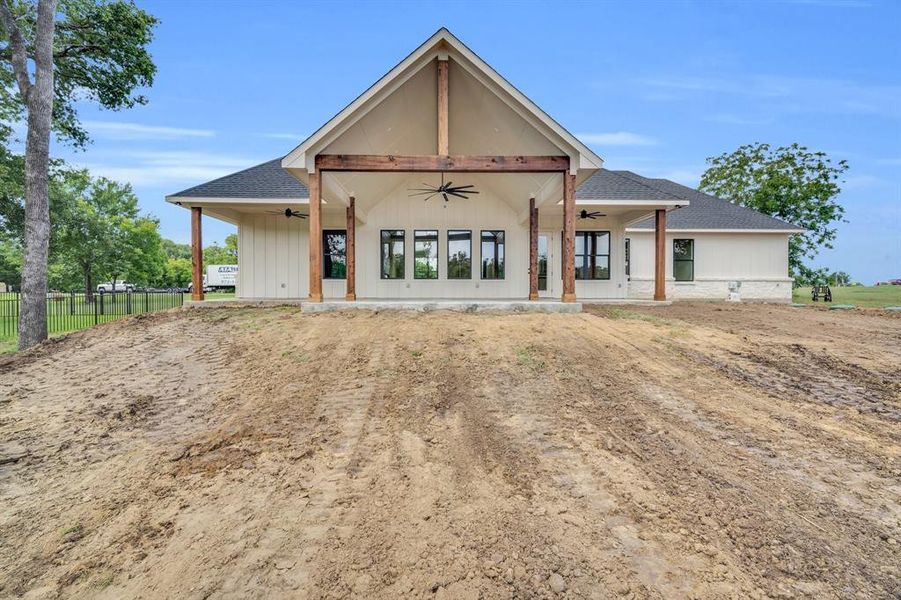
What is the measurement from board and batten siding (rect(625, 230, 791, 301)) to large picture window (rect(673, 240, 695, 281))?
150 millimetres

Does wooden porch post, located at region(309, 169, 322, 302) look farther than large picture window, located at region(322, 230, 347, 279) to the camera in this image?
No

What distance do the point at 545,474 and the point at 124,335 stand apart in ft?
29.3

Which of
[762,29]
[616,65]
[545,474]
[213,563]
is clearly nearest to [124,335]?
[213,563]

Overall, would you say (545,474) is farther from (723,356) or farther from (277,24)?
(277,24)

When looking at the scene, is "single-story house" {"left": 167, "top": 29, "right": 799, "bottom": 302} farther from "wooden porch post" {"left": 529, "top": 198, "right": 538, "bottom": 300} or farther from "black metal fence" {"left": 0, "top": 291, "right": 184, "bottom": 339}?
"black metal fence" {"left": 0, "top": 291, "right": 184, "bottom": 339}

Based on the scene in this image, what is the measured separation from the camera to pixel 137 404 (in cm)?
499

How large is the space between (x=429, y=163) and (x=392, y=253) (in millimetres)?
5174

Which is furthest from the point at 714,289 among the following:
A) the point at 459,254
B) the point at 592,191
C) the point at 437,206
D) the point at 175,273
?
the point at 175,273

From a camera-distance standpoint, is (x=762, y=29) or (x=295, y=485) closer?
(x=295, y=485)

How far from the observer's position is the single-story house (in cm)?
896

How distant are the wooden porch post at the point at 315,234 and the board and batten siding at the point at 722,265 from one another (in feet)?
42.5

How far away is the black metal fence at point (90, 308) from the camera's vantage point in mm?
13727

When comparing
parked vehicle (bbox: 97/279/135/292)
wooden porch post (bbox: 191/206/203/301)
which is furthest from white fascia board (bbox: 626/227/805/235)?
parked vehicle (bbox: 97/279/135/292)

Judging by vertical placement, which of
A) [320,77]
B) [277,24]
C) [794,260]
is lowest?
[794,260]
